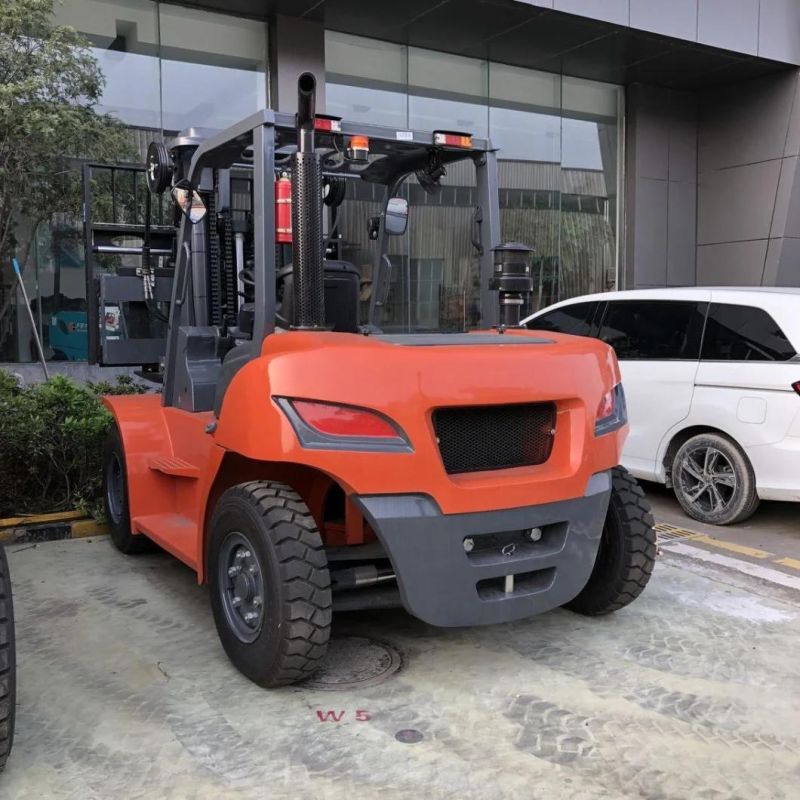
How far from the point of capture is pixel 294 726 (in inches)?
128

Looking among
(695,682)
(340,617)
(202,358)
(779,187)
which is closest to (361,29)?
(779,187)

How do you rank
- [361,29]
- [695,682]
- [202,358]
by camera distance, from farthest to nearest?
[361,29] → [202,358] → [695,682]

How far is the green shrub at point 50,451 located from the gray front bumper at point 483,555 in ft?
11.7

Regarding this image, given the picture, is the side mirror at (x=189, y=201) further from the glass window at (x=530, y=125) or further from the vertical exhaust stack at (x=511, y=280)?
the glass window at (x=530, y=125)

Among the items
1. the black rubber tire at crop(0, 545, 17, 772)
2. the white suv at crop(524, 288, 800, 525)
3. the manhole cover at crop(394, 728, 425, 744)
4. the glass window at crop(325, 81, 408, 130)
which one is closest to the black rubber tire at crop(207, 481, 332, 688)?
the manhole cover at crop(394, 728, 425, 744)

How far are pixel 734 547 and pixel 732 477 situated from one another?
2.29ft

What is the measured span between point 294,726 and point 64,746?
87 cm

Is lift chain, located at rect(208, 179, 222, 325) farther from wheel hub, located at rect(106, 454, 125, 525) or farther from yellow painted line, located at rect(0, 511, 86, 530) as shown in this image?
yellow painted line, located at rect(0, 511, 86, 530)

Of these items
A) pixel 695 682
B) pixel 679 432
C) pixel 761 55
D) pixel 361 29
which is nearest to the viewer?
pixel 695 682

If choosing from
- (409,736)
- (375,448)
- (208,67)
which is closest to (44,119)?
(208,67)

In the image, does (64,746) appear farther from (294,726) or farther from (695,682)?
(695,682)

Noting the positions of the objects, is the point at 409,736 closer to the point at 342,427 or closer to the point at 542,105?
the point at 342,427

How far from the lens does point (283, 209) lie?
363 cm

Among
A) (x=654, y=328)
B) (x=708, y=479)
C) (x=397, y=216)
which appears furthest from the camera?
(x=654, y=328)
